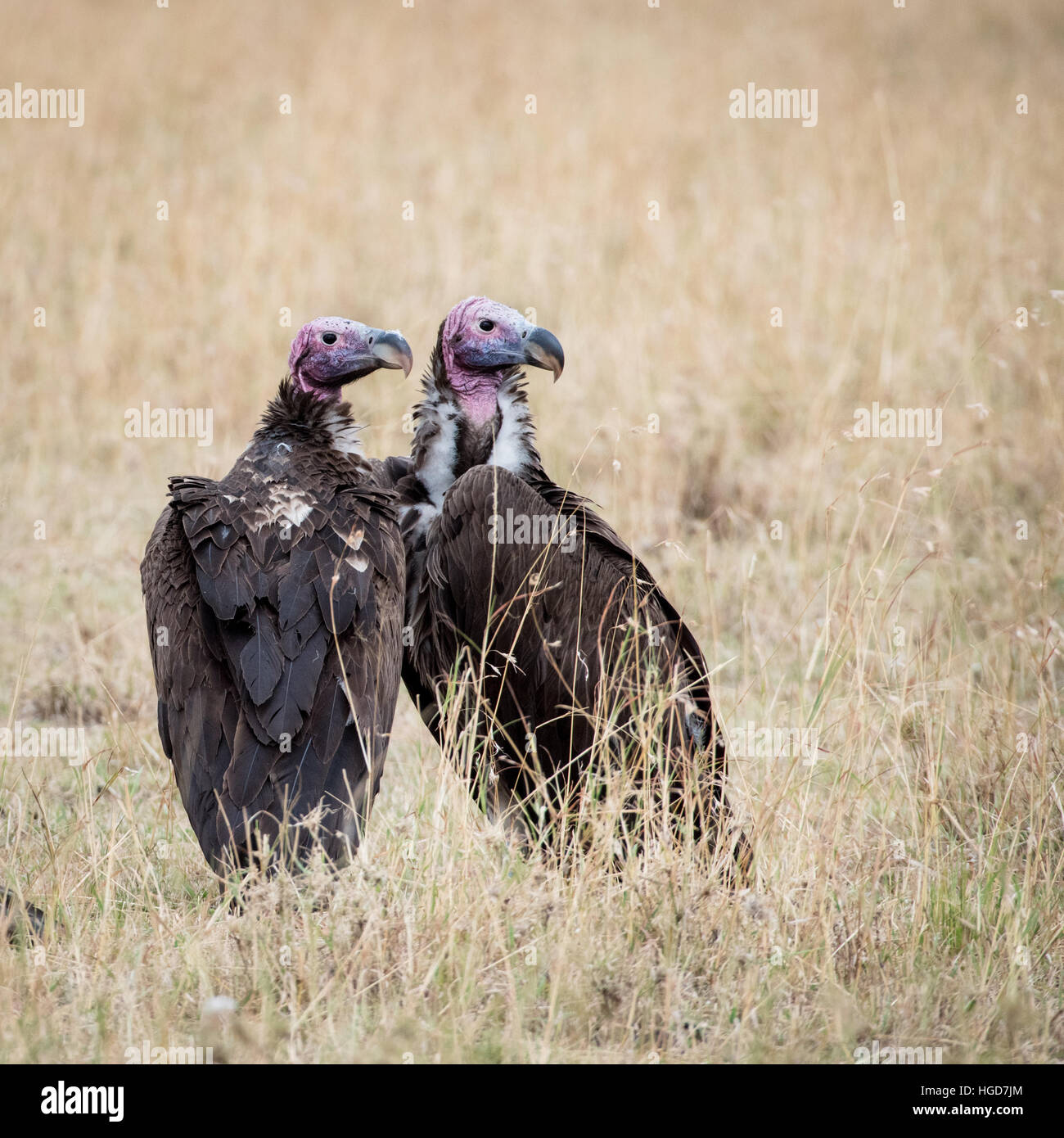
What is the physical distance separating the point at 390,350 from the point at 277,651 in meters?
1.37

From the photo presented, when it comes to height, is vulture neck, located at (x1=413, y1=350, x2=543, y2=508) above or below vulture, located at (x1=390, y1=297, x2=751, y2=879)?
above

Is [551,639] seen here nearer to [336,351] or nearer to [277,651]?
[277,651]

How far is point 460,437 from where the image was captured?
16.5 feet

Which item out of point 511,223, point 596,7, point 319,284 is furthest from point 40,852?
point 596,7

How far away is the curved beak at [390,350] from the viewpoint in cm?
487

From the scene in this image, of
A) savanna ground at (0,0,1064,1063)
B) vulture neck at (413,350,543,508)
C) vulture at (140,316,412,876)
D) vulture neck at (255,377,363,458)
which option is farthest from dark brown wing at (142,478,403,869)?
vulture neck at (413,350,543,508)

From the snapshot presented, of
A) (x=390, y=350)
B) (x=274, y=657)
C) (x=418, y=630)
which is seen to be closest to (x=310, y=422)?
(x=390, y=350)

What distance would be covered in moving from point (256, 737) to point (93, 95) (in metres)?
10.8

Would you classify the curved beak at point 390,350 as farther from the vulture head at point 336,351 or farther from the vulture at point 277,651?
the vulture at point 277,651

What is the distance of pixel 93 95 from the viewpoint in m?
13.0

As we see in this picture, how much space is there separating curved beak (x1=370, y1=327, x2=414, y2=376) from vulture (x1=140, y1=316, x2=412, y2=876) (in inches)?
18.9

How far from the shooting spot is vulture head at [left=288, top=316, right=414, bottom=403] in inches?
194

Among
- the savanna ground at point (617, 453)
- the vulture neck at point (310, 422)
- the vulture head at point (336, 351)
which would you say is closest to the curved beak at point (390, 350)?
the vulture head at point (336, 351)

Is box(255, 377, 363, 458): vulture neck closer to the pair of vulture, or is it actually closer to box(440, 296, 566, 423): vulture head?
the pair of vulture
